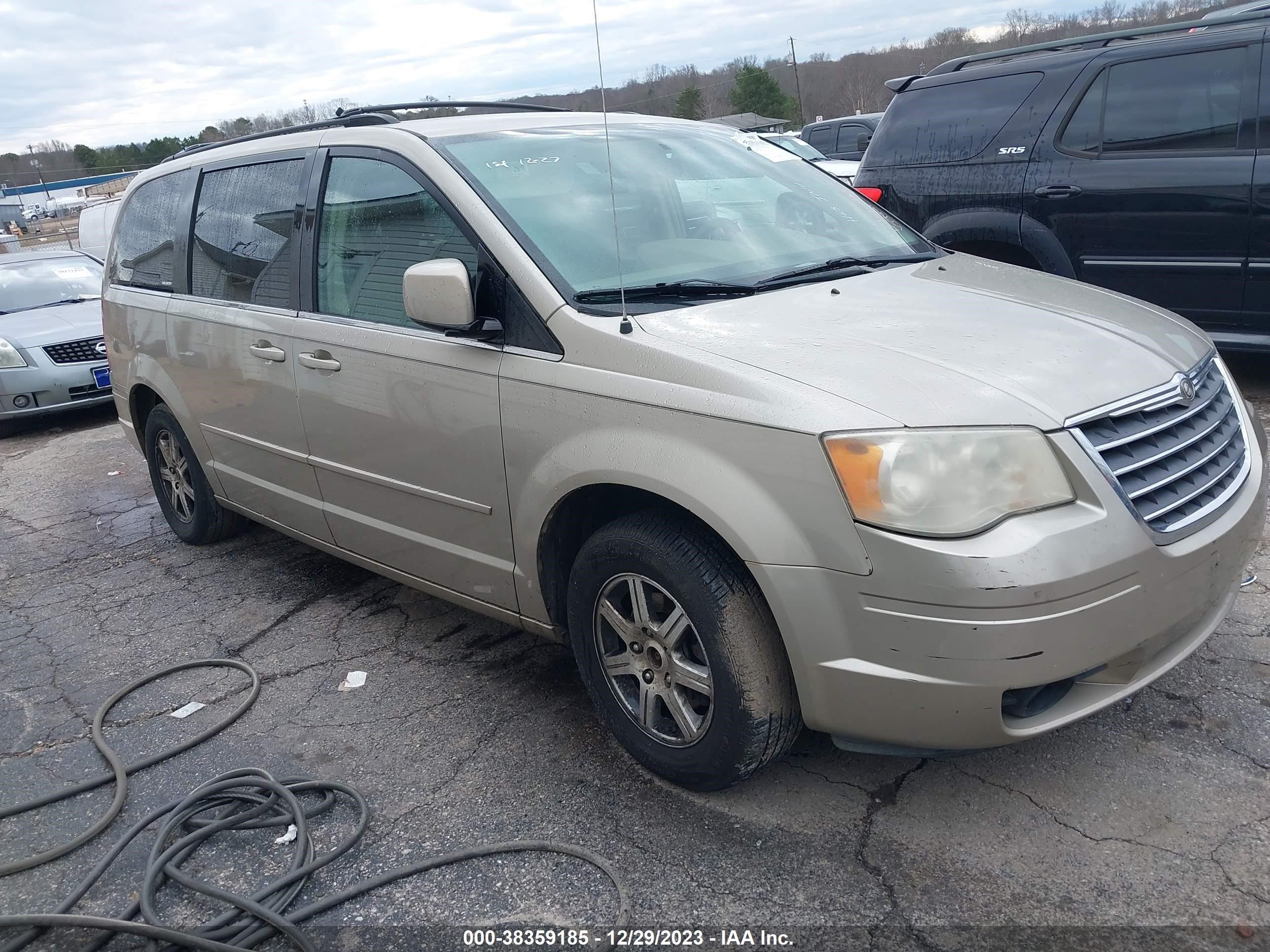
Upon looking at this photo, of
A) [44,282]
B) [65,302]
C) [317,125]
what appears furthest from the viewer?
[44,282]

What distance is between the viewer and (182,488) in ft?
17.2

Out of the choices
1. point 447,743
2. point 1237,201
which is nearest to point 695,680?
point 447,743

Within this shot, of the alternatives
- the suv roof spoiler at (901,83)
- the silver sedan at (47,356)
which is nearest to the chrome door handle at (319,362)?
the suv roof spoiler at (901,83)

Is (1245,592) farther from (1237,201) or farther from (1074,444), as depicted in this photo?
(1237,201)

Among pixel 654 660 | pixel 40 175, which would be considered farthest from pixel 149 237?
pixel 40 175

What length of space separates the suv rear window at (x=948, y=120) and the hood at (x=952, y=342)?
332 centimetres

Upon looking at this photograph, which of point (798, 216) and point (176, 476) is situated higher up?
Result: point (798, 216)

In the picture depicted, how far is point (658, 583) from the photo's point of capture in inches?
105

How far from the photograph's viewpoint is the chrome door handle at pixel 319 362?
3.59 meters

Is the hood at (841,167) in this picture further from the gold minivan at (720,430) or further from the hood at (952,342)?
the hood at (952,342)

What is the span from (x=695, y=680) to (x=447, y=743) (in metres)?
0.96

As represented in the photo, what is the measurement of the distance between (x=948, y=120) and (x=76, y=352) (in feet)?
23.6

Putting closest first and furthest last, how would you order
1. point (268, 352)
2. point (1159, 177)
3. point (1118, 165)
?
1. point (268, 352)
2. point (1159, 177)
3. point (1118, 165)

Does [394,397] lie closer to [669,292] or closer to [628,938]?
[669,292]
